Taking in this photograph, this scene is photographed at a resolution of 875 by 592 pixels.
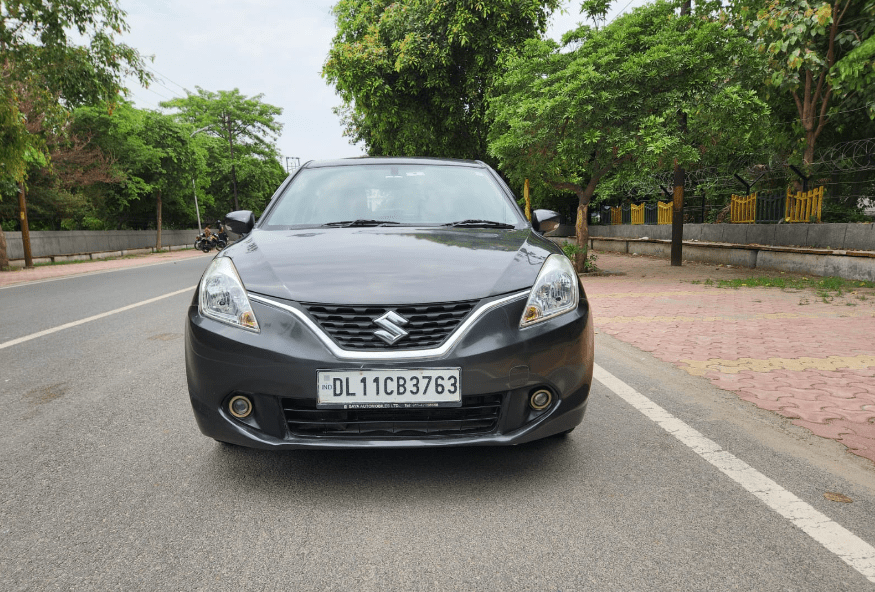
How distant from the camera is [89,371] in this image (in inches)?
203

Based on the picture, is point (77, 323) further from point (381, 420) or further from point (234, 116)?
Result: point (234, 116)

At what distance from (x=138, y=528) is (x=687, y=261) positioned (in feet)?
53.7

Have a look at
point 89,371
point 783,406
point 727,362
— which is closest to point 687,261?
point 727,362

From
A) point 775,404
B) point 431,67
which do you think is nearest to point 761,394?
point 775,404

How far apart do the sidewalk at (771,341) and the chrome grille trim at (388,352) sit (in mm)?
2077

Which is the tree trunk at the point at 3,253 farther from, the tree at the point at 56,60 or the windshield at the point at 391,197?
the windshield at the point at 391,197

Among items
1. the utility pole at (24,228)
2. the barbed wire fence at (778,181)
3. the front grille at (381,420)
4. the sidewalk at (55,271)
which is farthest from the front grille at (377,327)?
the utility pole at (24,228)

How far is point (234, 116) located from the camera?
5628 cm

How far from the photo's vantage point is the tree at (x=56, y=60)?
12.6 metres

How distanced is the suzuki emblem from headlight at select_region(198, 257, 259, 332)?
1.67 feet

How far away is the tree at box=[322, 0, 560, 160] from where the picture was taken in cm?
1856

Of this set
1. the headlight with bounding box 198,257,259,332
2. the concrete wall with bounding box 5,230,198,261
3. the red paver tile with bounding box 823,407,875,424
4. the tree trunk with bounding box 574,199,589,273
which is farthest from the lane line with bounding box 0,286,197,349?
the concrete wall with bounding box 5,230,198,261

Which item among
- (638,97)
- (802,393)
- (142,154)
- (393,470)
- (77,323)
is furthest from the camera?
(142,154)

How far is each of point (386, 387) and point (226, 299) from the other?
82 centimetres
